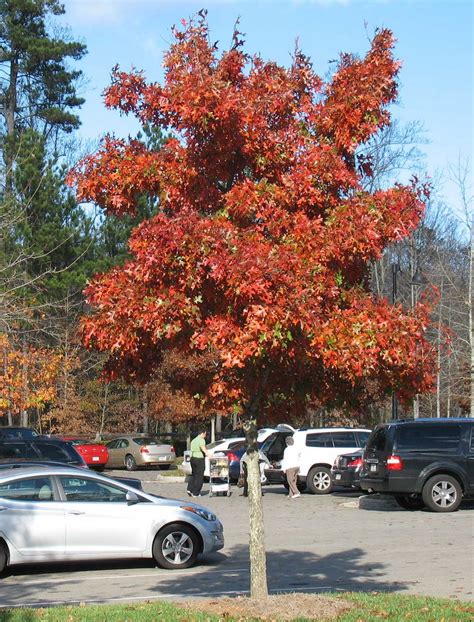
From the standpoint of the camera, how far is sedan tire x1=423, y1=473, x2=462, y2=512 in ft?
66.3

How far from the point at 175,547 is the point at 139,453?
2538 cm

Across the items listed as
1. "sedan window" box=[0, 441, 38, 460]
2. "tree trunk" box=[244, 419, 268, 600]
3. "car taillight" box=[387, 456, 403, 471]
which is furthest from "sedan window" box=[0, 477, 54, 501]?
"car taillight" box=[387, 456, 403, 471]

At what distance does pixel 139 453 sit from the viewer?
38688mm

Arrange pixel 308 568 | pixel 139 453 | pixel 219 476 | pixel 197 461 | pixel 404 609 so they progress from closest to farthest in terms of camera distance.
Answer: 1. pixel 404 609
2. pixel 308 568
3. pixel 197 461
4. pixel 219 476
5. pixel 139 453

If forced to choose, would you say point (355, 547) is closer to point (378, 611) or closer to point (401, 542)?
point (401, 542)

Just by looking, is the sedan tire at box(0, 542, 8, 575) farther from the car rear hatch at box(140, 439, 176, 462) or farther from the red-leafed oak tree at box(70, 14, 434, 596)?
the car rear hatch at box(140, 439, 176, 462)

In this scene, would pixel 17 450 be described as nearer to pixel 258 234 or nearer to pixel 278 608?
pixel 278 608

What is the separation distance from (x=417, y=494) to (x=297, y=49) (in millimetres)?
13048

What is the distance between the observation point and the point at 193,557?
1368cm

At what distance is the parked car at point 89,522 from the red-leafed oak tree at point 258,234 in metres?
4.32

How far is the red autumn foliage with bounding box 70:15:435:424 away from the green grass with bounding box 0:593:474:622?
200cm

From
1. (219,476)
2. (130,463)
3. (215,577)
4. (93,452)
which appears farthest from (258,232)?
(130,463)

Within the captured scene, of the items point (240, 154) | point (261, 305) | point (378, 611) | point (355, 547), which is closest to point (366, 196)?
point (240, 154)

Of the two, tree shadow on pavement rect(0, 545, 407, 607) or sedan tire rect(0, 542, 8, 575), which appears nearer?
tree shadow on pavement rect(0, 545, 407, 607)
